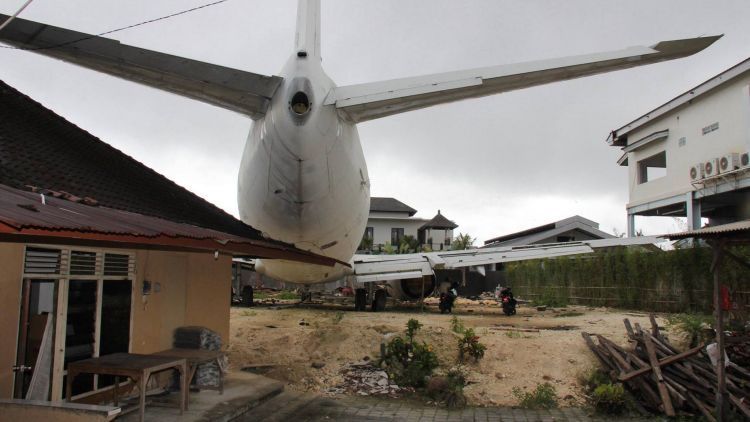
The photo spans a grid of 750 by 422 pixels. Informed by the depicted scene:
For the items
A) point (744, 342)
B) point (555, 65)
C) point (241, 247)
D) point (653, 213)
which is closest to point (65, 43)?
point (241, 247)

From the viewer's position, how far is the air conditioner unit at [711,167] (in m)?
19.5

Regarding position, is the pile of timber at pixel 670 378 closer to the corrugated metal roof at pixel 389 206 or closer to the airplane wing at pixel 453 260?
the airplane wing at pixel 453 260

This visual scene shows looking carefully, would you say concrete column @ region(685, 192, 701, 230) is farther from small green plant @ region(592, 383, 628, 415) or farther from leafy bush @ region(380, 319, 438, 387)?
leafy bush @ region(380, 319, 438, 387)

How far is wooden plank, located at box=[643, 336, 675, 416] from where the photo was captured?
7.91 meters

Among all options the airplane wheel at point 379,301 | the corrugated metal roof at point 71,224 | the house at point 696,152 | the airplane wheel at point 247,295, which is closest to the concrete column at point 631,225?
the house at point 696,152

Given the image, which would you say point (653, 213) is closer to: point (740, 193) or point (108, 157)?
point (740, 193)

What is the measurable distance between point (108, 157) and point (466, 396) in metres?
7.10

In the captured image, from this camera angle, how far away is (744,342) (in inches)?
356

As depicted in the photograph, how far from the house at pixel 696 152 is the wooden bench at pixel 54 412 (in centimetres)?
2005

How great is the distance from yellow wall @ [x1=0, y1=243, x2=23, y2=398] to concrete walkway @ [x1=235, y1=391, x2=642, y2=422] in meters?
2.67

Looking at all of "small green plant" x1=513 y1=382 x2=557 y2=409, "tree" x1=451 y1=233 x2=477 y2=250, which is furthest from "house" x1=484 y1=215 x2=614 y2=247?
"small green plant" x1=513 y1=382 x2=557 y2=409

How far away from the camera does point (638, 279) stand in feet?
59.3

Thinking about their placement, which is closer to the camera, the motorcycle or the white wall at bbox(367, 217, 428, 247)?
the motorcycle

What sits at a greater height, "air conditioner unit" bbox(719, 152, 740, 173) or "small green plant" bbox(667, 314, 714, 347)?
"air conditioner unit" bbox(719, 152, 740, 173)
